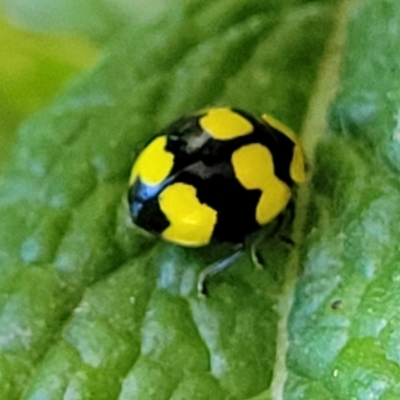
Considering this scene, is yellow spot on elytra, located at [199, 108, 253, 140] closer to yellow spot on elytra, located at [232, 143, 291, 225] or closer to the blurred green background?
yellow spot on elytra, located at [232, 143, 291, 225]

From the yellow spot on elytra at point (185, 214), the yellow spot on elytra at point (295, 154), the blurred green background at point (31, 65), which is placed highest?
the yellow spot on elytra at point (185, 214)

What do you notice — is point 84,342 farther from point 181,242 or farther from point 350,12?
point 350,12

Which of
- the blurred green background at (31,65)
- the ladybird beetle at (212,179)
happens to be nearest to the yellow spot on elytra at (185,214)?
the ladybird beetle at (212,179)

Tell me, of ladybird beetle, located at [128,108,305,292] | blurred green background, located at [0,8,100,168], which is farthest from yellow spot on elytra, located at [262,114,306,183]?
blurred green background, located at [0,8,100,168]

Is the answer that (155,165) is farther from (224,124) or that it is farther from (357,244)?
(357,244)

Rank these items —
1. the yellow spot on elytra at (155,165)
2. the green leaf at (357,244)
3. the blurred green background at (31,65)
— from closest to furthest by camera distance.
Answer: the green leaf at (357,244), the yellow spot on elytra at (155,165), the blurred green background at (31,65)

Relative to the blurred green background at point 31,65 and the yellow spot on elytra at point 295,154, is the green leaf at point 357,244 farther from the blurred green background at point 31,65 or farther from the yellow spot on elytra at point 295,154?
the blurred green background at point 31,65

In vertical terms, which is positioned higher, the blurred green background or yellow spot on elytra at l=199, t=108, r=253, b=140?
yellow spot on elytra at l=199, t=108, r=253, b=140
